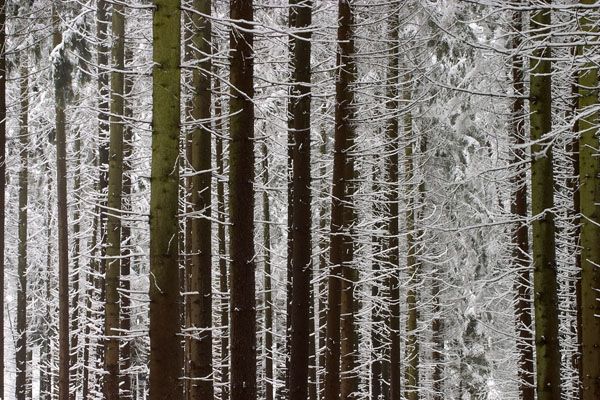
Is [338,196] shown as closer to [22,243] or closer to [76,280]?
[76,280]

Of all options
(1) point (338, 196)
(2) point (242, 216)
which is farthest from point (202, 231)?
(2) point (242, 216)

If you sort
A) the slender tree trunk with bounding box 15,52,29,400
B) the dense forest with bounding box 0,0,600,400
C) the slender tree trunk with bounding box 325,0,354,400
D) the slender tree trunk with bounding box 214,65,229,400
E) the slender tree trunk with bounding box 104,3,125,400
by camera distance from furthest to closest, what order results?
the slender tree trunk with bounding box 15,52,29,400 < the slender tree trunk with bounding box 214,65,229,400 < the slender tree trunk with bounding box 104,3,125,400 < the slender tree trunk with bounding box 325,0,354,400 < the dense forest with bounding box 0,0,600,400

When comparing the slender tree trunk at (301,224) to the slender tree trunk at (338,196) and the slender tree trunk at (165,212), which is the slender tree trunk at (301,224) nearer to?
the slender tree trunk at (338,196)

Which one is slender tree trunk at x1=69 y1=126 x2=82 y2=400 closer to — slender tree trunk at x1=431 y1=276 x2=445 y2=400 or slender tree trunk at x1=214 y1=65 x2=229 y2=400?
slender tree trunk at x1=214 y1=65 x2=229 y2=400

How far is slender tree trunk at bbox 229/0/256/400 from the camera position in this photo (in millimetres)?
8789

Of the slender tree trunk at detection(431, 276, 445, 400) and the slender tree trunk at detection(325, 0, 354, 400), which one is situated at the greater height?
the slender tree trunk at detection(325, 0, 354, 400)

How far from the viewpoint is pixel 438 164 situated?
22047 mm

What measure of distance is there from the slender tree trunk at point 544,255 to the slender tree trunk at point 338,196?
3.77 m

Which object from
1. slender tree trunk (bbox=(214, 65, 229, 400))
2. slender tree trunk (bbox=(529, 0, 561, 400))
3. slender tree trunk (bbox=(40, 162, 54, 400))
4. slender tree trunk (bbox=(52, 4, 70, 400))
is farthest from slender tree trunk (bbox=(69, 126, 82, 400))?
slender tree trunk (bbox=(529, 0, 561, 400))

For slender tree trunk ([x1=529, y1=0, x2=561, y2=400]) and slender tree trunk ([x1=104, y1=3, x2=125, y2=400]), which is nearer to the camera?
slender tree trunk ([x1=529, y1=0, x2=561, y2=400])

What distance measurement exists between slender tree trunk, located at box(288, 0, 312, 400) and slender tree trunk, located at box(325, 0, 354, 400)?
3.26 ft

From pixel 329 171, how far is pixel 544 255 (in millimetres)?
9157

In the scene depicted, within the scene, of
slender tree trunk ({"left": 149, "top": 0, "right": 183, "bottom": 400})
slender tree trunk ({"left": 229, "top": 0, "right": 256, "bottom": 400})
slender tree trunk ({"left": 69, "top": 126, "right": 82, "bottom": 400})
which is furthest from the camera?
slender tree trunk ({"left": 69, "top": 126, "right": 82, "bottom": 400})

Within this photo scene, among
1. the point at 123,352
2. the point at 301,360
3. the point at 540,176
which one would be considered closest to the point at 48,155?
the point at 123,352
